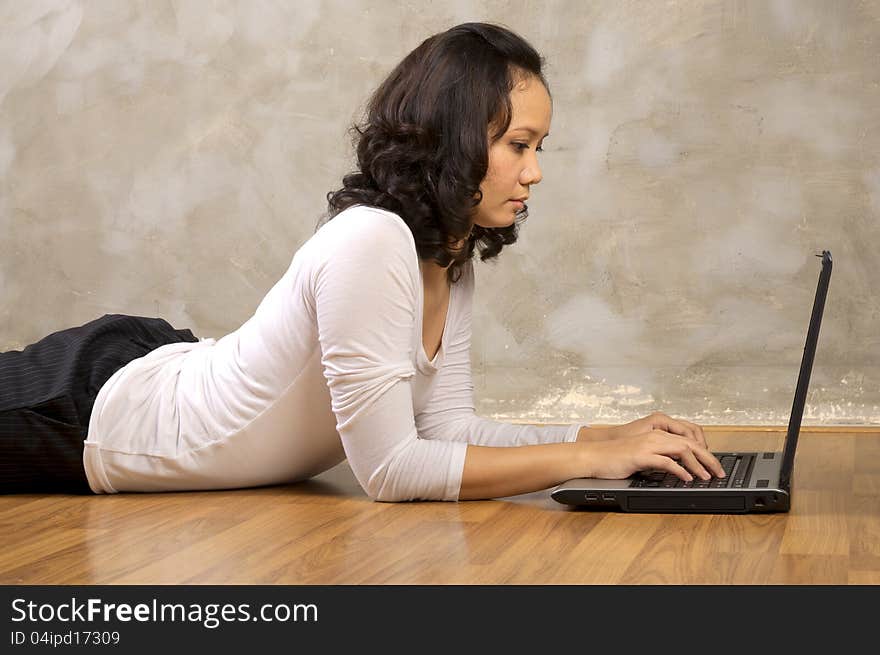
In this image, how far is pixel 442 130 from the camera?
1872mm

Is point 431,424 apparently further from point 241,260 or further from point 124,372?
point 241,260

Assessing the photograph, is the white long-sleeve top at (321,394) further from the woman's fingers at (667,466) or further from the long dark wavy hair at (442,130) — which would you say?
the woman's fingers at (667,466)

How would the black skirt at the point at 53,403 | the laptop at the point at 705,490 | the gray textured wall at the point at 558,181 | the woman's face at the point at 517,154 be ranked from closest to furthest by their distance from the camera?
the laptop at the point at 705,490 → the woman's face at the point at 517,154 → the black skirt at the point at 53,403 → the gray textured wall at the point at 558,181

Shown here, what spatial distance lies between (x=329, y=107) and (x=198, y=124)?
1.26 feet

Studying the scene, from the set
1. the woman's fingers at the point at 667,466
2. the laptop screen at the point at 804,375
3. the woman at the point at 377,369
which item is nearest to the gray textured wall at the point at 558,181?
the woman at the point at 377,369

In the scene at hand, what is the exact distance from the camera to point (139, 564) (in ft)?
5.14

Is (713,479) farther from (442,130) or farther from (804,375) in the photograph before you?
(442,130)

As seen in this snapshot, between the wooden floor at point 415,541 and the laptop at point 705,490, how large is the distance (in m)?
0.02

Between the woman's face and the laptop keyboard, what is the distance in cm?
44

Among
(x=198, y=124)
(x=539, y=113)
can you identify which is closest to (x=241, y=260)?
(x=198, y=124)

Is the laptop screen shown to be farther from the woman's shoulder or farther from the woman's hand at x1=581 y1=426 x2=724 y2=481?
the woman's shoulder

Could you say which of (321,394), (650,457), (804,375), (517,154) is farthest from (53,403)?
(804,375)

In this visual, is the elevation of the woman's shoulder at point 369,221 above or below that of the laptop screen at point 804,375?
above

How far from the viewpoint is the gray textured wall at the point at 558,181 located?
314cm
